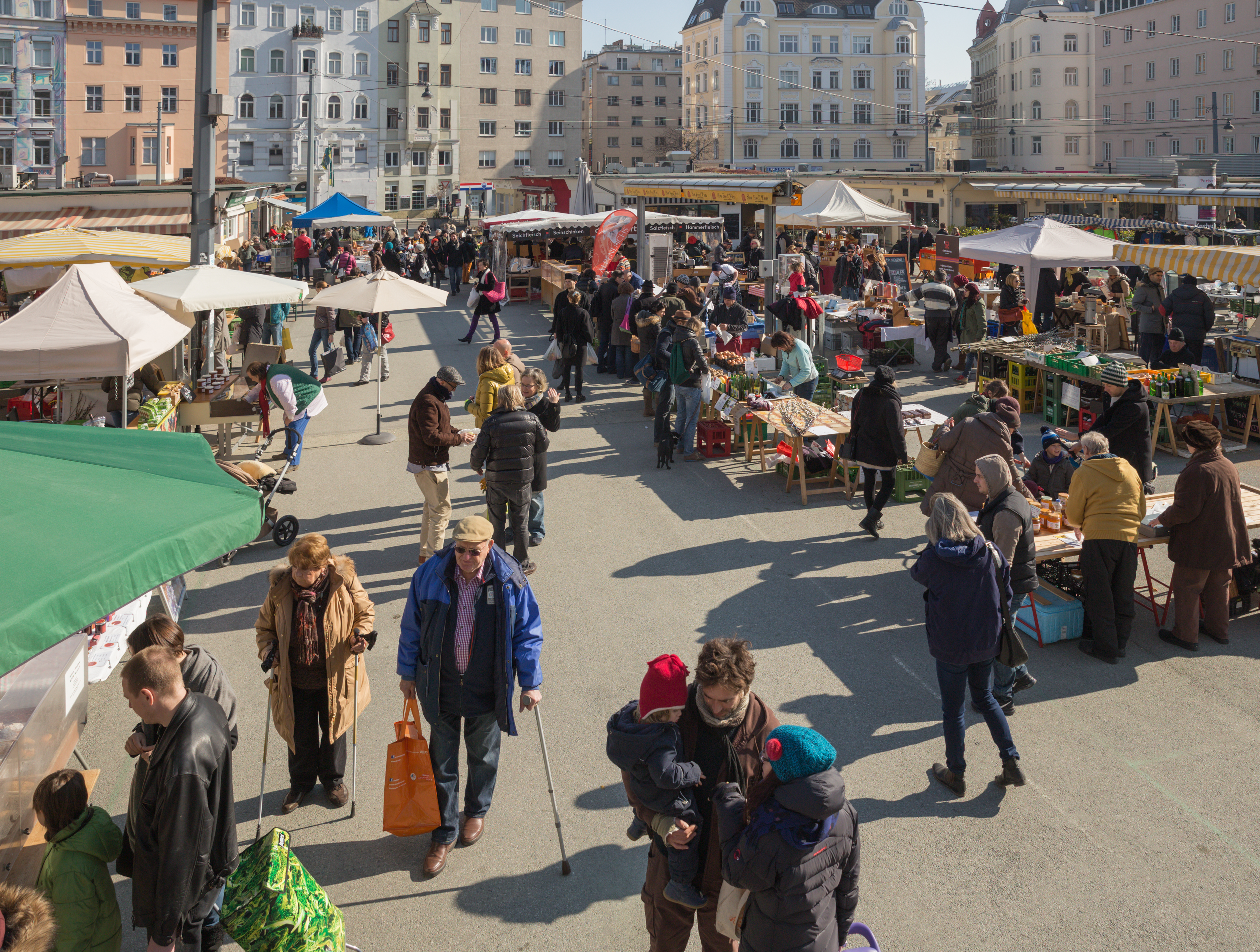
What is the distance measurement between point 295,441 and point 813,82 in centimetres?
9236

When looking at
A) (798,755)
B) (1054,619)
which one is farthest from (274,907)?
(1054,619)

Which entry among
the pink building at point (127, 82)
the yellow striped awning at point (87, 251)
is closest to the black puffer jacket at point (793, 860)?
the yellow striped awning at point (87, 251)

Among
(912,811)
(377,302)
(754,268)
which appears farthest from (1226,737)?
(754,268)

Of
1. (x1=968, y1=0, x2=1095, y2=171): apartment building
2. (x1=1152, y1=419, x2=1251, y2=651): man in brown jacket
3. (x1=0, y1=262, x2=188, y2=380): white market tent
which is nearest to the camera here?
(x1=1152, y1=419, x2=1251, y2=651): man in brown jacket

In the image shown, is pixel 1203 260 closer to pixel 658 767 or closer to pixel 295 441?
pixel 295 441

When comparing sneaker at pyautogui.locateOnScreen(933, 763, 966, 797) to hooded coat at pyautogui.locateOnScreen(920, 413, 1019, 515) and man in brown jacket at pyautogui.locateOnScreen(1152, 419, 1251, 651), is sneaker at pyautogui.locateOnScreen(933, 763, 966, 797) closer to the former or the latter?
hooded coat at pyautogui.locateOnScreen(920, 413, 1019, 515)

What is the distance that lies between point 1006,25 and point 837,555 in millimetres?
101781

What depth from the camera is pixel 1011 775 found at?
5609 mm

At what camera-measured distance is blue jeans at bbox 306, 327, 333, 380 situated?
59.2 ft

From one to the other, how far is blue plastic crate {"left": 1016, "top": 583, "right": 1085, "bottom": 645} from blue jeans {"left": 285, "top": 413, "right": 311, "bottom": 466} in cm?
716

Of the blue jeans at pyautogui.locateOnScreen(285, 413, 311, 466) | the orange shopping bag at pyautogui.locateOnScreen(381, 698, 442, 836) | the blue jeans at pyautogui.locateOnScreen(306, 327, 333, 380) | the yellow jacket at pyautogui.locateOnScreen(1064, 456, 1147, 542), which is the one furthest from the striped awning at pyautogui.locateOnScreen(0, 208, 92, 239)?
the yellow jacket at pyautogui.locateOnScreen(1064, 456, 1147, 542)

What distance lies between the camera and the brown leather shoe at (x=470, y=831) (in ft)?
17.1

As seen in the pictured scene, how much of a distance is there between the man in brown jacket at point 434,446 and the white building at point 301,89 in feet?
219

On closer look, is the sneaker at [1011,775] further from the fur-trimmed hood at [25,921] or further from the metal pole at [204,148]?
the metal pole at [204,148]
